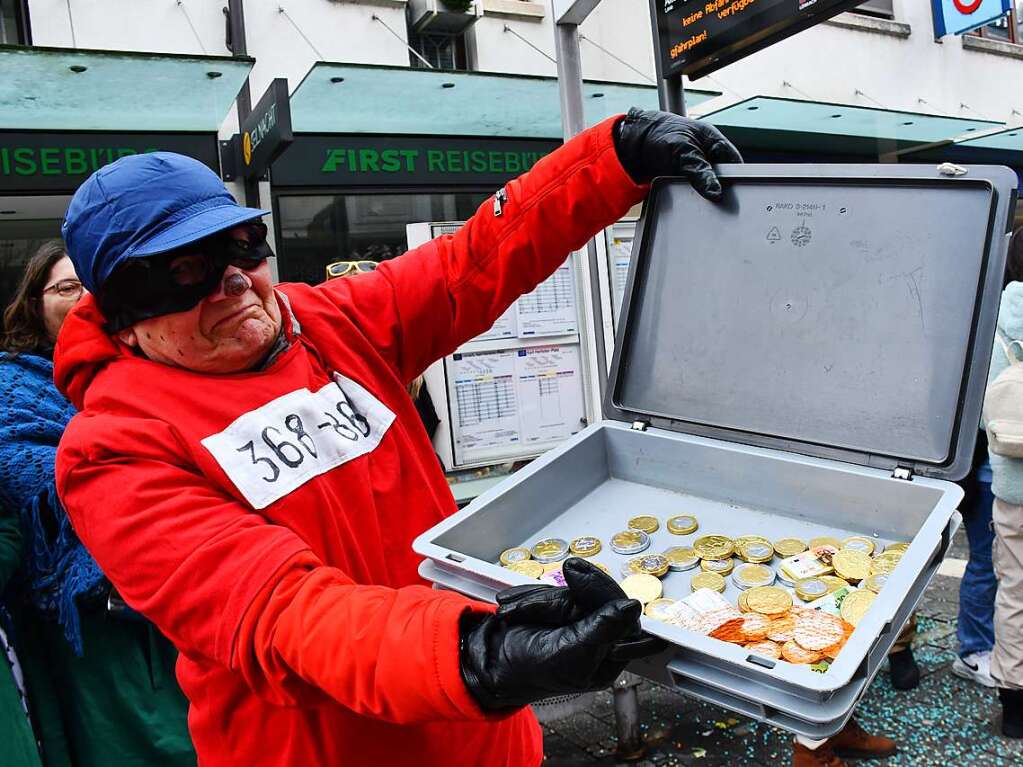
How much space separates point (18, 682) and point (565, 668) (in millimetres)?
1875

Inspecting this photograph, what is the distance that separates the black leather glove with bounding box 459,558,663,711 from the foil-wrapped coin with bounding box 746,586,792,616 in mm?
475

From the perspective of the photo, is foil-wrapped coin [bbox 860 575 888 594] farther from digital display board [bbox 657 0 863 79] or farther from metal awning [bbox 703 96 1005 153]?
metal awning [bbox 703 96 1005 153]

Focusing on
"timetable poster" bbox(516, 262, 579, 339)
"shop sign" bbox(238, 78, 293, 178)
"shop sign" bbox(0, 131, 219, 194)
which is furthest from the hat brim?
"shop sign" bbox(0, 131, 219, 194)

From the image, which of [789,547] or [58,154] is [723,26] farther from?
[58,154]

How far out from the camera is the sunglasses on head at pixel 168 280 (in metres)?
1.34

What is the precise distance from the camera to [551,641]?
1.00 metres

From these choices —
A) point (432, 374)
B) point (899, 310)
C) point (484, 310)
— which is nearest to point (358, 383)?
point (484, 310)

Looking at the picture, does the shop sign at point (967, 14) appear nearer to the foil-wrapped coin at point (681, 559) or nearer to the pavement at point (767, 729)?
the pavement at point (767, 729)

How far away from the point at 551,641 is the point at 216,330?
825 millimetres

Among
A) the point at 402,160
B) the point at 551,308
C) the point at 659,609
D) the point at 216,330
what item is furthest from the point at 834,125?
the point at 216,330

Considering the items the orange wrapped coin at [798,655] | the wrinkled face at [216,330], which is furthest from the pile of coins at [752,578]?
the wrinkled face at [216,330]

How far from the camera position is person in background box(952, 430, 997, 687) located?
3.66 meters

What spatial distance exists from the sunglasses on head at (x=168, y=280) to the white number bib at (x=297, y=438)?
0.76ft

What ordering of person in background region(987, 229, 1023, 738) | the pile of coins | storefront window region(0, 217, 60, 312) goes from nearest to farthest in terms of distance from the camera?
1. the pile of coins
2. person in background region(987, 229, 1023, 738)
3. storefront window region(0, 217, 60, 312)
